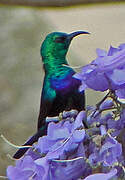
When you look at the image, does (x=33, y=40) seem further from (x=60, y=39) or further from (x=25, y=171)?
(x=25, y=171)

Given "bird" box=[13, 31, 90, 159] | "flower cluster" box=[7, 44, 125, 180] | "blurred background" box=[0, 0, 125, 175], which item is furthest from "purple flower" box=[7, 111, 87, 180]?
"blurred background" box=[0, 0, 125, 175]

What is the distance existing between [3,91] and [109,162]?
72.8 inches

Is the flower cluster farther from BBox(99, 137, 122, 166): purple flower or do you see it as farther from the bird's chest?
the bird's chest

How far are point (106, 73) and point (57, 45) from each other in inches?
10.7

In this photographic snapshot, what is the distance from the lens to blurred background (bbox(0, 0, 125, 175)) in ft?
7.04

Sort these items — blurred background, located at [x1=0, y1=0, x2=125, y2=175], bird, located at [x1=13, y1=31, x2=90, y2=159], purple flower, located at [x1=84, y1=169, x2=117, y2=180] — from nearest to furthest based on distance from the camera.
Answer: purple flower, located at [x1=84, y1=169, x2=117, y2=180] < bird, located at [x1=13, y1=31, x2=90, y2=159] < blurred background, located at [x1=0, y1=0, x2=125, y2=175]

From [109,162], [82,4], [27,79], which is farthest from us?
[82,4]

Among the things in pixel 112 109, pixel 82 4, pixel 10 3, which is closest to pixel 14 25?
pixel 10 3

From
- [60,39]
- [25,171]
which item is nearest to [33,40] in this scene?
[60,39]

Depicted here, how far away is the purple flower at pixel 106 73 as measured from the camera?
418 mm

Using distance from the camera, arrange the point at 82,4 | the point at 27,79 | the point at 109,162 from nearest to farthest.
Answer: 1. the point at 109,162
2. the point at 27,79
3. the point at 82,4

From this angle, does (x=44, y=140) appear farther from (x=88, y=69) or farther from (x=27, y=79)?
(x=27, y=79)

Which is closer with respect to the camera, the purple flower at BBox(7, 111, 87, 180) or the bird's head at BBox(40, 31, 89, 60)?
the purple flower at BBox(7, 111, 87, 180)

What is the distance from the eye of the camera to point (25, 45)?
2354 millimetres
